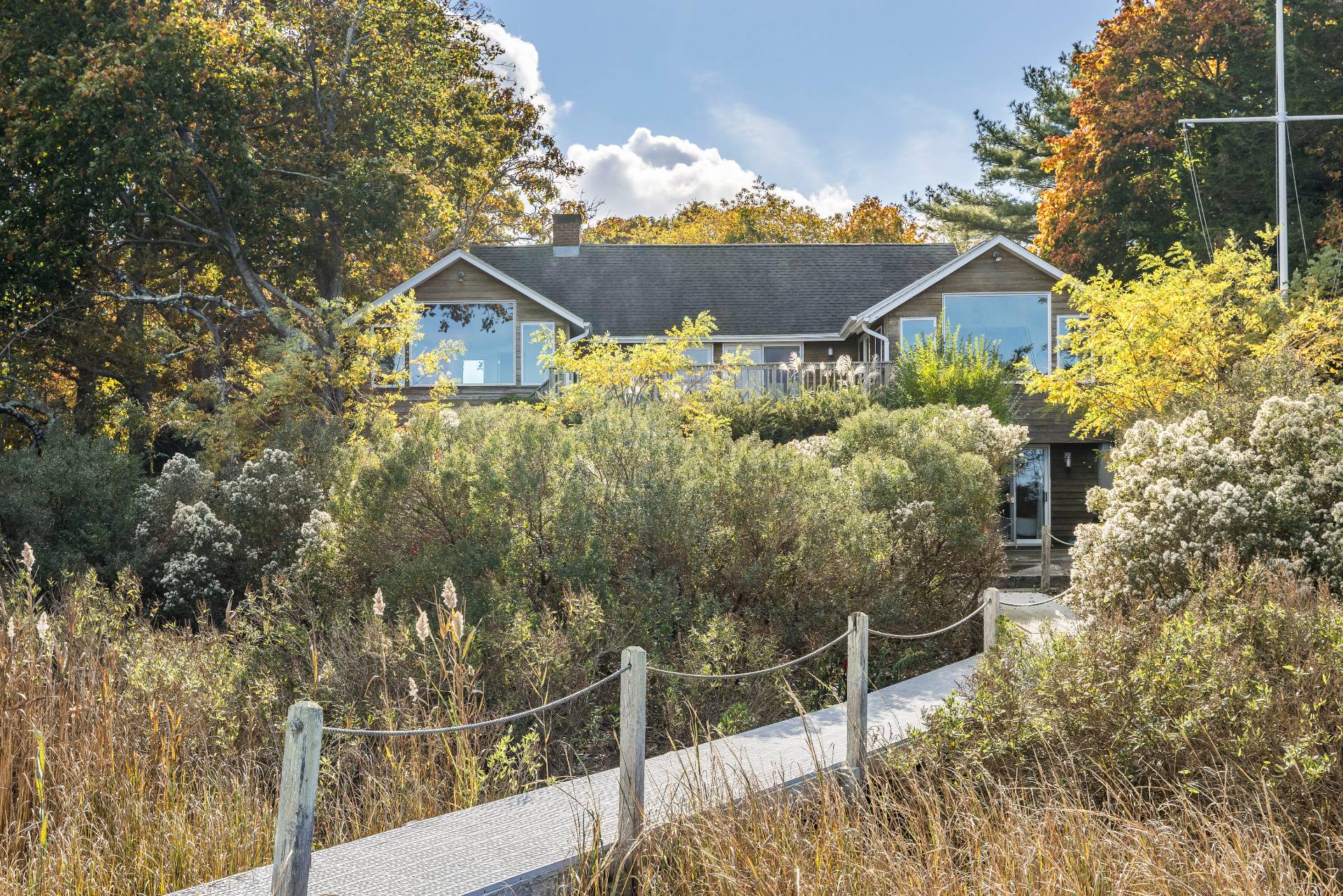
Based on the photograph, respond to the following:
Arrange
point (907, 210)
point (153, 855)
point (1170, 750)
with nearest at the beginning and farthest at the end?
point (153, 855)
point (1170, 750)
point (907, 210)

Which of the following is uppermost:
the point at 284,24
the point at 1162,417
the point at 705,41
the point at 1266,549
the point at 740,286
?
the point at 284,24

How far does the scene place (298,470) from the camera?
12734mm

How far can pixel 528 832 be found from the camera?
198 inches

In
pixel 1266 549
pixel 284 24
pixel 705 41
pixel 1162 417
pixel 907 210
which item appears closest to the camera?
pixel 1266 549

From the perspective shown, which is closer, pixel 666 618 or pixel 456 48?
pixel 666 618

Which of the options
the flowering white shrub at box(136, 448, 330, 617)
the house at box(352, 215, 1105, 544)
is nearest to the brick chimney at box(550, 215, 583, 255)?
the house at box(352, 215, 1105, 544)

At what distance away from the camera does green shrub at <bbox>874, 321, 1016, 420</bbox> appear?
812 inches

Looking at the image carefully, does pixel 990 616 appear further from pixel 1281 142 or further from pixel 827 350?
pixel 827 350

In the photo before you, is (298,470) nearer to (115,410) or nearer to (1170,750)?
(1170,750)

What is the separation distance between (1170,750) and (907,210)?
4158 cm

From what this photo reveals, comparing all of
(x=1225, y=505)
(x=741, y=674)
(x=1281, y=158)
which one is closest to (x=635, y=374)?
(x=1225, y=505)

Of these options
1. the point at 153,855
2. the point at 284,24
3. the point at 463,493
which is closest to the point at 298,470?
the point at 463,493

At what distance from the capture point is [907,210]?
147 ft

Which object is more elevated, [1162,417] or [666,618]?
[1162,417]
